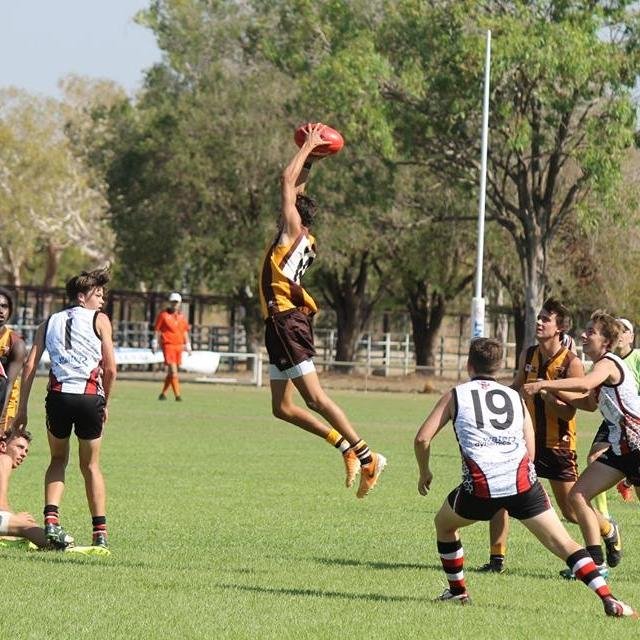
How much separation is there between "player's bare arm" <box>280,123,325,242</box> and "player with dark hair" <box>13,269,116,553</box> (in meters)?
1.32

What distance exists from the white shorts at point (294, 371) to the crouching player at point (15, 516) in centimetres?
184

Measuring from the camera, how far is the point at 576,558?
8.51 metres

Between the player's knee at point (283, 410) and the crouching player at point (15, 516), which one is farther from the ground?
the player's knee at point (283, 410)

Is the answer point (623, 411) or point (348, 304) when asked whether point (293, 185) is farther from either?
point (348, 304)

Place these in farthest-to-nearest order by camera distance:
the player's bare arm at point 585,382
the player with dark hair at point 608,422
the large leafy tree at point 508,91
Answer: the large leafy tree at point 508,91 < the player with dark hair at point 608,422 < the player's bare arm at point 585,382

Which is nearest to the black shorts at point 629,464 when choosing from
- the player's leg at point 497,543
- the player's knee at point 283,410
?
the player's leg at point 497,543

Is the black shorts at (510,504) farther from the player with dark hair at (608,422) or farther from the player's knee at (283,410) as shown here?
the player's knee at (283,410)

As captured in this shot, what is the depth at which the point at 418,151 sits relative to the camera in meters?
42.2

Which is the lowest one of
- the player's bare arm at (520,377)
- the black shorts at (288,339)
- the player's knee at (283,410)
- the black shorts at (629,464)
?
the black shorts at (629,464)

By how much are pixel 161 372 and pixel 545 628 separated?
4514 cm

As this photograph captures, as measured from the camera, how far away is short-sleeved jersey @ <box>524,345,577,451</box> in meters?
11.0

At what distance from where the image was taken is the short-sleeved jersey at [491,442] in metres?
8.62

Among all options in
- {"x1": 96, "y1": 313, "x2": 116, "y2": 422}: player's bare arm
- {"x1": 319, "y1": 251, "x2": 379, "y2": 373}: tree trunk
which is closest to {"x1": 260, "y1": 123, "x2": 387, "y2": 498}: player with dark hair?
{"x1": 96, "y1": 313, "x2": 116, "y2": 422}: player's bare arm

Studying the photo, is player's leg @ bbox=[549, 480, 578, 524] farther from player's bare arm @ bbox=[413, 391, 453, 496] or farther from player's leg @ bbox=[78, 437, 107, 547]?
player's leg @ bbox=[78, 437, 107, 547]
